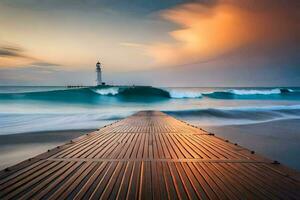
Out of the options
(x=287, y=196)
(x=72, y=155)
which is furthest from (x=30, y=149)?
(x=287, y=196)

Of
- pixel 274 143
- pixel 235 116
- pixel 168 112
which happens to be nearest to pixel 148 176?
pixel 274 143

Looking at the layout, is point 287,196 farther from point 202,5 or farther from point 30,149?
point 202,5

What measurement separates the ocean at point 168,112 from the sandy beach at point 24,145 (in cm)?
160

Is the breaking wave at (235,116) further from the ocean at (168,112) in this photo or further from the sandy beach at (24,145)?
the sandy beach at (24,145)

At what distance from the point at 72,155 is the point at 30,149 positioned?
13.6 feet

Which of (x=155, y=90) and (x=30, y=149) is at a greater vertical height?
(x=155, y=90)

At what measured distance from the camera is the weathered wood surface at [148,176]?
232 cm

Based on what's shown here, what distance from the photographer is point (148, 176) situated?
2.83 m

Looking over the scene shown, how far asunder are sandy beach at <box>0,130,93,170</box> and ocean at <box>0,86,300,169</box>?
1.60 metres

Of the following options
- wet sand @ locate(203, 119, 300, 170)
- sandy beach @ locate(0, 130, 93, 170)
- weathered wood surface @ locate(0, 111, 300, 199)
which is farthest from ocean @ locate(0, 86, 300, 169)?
weathered wood surface @ locate(0, 111, 300, 199)

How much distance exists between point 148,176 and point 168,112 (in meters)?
16.2

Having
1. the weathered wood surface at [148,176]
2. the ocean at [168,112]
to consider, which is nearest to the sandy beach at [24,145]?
the ocean at [168,112]

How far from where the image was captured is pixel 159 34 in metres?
15.5

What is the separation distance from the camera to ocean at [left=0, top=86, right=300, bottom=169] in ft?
27.3
